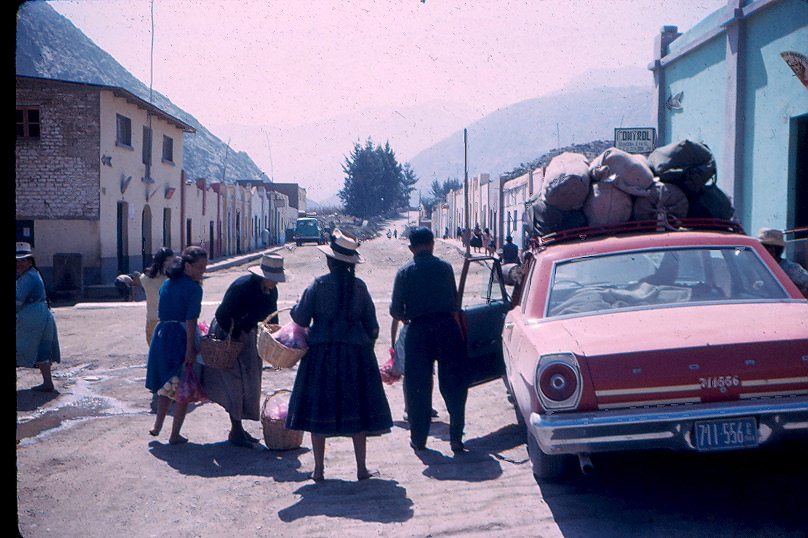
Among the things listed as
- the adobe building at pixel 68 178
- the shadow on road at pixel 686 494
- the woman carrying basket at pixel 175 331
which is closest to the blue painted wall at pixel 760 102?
the shadow on road at pixel 686 494

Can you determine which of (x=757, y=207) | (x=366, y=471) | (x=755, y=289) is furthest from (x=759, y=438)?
(x=757, y=207)

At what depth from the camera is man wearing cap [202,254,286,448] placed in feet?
18.4

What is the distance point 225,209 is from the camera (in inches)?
1602

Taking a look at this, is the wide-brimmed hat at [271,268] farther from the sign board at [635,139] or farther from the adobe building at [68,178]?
the adobe building at [68,178]

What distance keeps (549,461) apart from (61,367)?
297 inches

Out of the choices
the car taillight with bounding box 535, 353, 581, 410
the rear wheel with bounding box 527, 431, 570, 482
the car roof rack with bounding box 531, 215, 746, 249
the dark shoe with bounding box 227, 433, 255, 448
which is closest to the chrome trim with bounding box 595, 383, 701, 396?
the car taillight with bounding box 535, 353, 581, 410

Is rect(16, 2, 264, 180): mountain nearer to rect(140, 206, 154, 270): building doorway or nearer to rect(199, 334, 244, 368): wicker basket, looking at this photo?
rect(140, 206, 154, 270): building doorway

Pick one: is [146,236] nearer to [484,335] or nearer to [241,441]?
[241,441]

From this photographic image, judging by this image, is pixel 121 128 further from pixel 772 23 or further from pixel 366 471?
pixel 366 471

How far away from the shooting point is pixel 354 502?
176 inches

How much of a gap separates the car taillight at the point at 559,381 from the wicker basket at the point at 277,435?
8.49ft

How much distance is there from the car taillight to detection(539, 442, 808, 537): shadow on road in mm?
720

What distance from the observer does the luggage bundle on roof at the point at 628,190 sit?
513 cm

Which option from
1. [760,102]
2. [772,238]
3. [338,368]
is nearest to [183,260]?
[338,368]
